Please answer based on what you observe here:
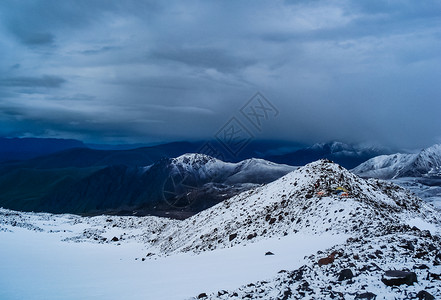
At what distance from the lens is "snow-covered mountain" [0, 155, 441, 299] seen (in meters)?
9.76

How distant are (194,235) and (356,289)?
2066cm

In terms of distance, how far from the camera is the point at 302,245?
17.9m

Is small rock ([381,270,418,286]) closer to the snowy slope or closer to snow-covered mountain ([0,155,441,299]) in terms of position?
snow-covered mountain ([0,155,441,299])

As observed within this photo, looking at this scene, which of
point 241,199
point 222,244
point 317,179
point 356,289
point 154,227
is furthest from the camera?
point 154,227

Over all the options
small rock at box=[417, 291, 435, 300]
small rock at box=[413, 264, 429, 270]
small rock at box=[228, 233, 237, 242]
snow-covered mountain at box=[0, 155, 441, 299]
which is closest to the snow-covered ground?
snow-covered mountain at box=[0, 155, 441, 299]

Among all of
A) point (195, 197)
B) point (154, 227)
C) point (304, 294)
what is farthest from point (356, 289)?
point (195, 197)

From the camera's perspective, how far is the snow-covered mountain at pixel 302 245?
9.76 meters

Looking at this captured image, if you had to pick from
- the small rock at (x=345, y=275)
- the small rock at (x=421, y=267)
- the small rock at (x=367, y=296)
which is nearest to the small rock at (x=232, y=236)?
the small rock at (x=345, y=275)

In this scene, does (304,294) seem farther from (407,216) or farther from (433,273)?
(407,216)

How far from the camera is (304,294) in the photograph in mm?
9234

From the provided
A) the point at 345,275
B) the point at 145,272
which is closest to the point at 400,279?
the point at 345,275

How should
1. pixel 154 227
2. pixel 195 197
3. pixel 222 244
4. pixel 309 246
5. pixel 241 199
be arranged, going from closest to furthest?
pixel 309 246 < pixel 222 244 < pixel 241 199 < pixel 154 227 < pixel 195 197

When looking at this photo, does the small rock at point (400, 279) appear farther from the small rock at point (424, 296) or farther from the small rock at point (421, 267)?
the small rock at point (421, 267)

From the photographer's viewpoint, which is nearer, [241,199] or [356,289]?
[356,289]
